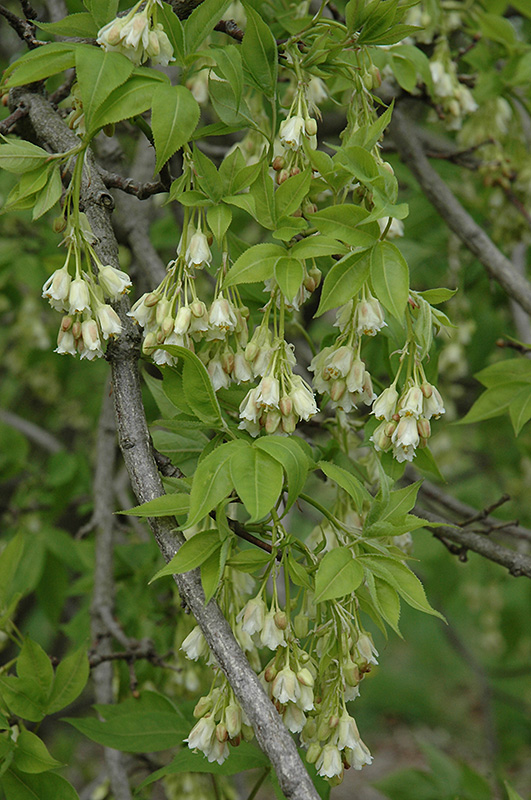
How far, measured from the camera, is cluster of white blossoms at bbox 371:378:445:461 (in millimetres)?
1657

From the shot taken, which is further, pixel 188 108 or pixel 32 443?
pixel 32 443

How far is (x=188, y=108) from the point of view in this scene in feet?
4.70

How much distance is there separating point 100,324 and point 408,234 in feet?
9.57

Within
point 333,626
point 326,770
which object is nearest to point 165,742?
point 326,770

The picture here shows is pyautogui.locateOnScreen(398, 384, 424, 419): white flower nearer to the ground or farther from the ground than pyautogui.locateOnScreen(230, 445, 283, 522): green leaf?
nearer to the ground

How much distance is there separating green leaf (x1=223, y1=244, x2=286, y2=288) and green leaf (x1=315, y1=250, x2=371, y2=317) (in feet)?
0.41

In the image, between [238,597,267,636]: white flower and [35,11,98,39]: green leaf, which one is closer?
[238,597,267,636]: white flower

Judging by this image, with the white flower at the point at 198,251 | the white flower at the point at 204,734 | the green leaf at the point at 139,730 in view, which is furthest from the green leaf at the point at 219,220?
the green leaf at the point at 139,730

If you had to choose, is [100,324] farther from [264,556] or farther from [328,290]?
[264,556]

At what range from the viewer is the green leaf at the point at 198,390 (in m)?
1.48

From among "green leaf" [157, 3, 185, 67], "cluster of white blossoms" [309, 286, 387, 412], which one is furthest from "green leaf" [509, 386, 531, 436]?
"green leaf" [157, 3, 185, 67]

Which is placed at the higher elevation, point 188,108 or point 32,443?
point 188,108

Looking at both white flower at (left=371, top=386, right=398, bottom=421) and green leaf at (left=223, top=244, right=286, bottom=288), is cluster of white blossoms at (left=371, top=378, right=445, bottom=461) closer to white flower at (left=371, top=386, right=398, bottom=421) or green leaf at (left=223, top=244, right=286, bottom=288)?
white flower at (left=371, top=386, right=398, bottom=421)

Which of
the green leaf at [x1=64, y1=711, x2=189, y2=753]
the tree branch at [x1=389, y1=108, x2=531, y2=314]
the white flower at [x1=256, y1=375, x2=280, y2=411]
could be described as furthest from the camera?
the tree branch at [x1=389, y1=108, x2=531, y2=314]
